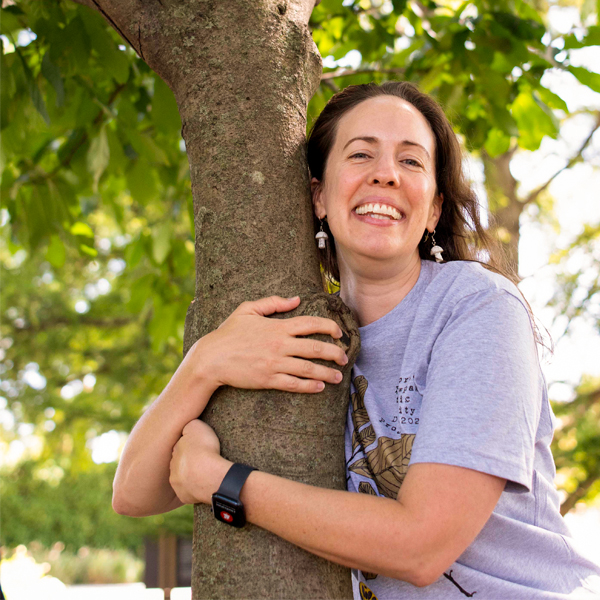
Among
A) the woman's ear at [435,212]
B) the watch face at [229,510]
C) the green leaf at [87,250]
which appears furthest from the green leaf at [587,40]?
the green leaf at [87,250]

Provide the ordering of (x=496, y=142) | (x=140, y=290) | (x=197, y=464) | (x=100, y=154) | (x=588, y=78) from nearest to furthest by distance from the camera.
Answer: (x=197, y=464)
(x=588, y=78)
(x=100, y=154)
(x=496, y=142)
(x=140, y=290)

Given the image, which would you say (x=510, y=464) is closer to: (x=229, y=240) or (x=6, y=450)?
(x=229, y=240)

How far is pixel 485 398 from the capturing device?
1.27m

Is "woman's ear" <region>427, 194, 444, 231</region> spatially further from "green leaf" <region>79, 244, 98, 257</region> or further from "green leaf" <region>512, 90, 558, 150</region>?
"green leaf" <region>79, 244, 98, 257</region>

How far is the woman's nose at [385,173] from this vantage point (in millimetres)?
1699

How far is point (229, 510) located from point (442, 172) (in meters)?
1.30

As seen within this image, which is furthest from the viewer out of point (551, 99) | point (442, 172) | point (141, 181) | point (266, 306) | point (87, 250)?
point (87, 250)

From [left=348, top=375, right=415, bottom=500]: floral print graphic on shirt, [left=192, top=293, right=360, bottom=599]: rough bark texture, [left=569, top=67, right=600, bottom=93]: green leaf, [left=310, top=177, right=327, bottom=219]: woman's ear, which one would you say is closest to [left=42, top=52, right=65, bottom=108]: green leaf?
[left=310, top=177, right=327, bottom=219]: woman's ear

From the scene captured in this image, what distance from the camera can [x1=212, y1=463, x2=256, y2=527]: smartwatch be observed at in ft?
4.20

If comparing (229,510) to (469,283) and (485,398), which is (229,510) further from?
(469,283)

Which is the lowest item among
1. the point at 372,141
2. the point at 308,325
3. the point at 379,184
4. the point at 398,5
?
the point at 308,325

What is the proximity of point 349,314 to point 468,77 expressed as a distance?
221cm

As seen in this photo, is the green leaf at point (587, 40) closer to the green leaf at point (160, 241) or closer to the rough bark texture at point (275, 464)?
the rough bark texture at point (275, 464)

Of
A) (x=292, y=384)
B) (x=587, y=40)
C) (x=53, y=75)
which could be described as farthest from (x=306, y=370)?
(x=587, y=40)
